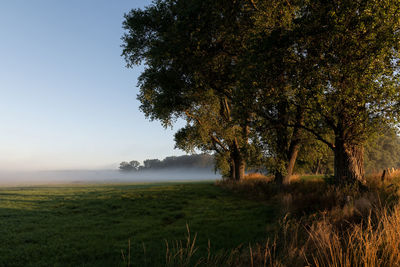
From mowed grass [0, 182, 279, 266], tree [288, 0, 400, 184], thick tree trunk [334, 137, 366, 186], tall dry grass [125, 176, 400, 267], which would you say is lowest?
mowed grass [0, 182, 279, 266]

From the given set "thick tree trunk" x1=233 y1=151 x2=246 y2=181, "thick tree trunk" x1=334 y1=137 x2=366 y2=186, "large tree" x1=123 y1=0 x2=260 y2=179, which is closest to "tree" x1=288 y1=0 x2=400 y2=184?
"thick tree trunk" x1=334 y1=137 x2=366 y2=186

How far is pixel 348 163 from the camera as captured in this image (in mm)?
14734

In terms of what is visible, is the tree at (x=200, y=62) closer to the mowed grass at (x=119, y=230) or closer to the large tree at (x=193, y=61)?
the large tree at (x=193, y=61)

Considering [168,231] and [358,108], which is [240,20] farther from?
[168,231]

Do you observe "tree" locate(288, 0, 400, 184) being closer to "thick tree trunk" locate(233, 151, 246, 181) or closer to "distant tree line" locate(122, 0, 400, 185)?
"distant tree line" locate(122, 0, 400, 185)

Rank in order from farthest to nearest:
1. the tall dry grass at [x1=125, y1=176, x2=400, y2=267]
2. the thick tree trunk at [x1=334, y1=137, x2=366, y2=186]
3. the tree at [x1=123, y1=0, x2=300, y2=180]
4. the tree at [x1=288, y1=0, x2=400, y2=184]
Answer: the tree at [x1=123, y1=0, x2=300, y2=180]
the thick tree trunk at [x1=334, y1=137, x2=366, y2=186]
the tree at [x1=288, y1=0, x2=400, y2=184]
the tall dry grass at [x1=125, y1=176, x2=400, y2=267]

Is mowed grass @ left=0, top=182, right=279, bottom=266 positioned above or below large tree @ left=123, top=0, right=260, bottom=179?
below

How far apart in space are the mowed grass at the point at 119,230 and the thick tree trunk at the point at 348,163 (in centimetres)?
492

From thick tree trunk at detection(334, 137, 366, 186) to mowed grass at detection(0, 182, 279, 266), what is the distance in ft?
16.1

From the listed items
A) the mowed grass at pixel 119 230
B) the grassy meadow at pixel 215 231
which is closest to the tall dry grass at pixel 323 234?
the grassy meadow at pixel 215 231

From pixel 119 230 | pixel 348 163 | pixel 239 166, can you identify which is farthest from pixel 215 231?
pixel 239 166

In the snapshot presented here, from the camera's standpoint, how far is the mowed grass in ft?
26.6

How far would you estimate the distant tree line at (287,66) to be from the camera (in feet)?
40.5

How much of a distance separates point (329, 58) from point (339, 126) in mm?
4654
